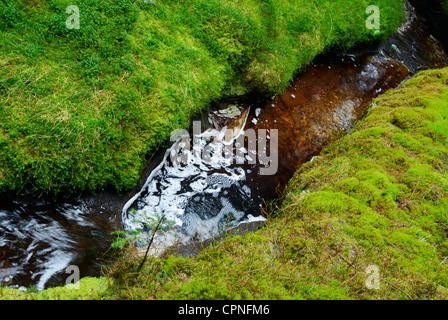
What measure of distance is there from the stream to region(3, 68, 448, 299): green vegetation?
0.80m

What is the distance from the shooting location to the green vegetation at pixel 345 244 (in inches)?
132

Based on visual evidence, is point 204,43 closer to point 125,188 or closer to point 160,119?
point 160,119

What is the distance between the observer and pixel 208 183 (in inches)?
256

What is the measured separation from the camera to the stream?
4562 mm

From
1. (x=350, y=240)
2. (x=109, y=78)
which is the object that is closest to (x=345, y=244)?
(x=350, y=240)

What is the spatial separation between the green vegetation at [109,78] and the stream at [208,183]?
0.44 metres

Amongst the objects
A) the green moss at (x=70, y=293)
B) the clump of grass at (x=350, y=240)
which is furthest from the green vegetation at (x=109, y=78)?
the clump of grass at (x=350, y=240)

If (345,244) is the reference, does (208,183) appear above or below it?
below

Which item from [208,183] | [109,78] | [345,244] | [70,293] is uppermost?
[109,78]

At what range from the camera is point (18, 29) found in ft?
16.8

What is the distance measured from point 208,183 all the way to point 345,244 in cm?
333

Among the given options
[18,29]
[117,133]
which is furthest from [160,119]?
[18,29]

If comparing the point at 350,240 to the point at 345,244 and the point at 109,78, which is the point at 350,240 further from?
the point at 109,78
